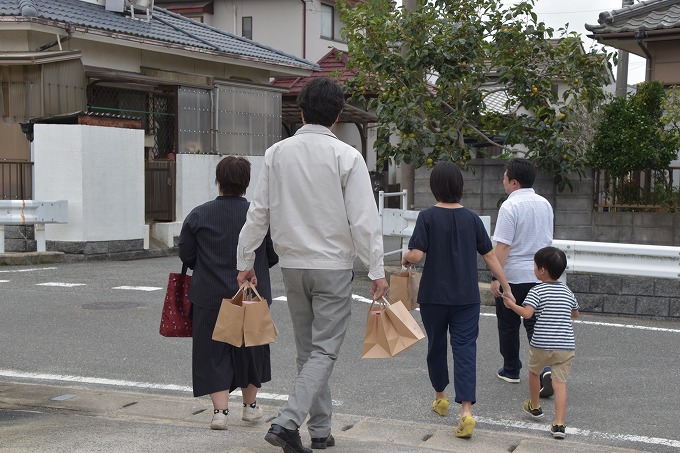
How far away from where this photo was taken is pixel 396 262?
13.5 m

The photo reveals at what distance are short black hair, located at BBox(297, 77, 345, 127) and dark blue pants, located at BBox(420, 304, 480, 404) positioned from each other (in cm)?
144

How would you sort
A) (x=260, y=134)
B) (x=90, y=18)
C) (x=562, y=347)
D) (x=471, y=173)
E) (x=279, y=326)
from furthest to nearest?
(x=260, y=134)
(x=90, y=18)
(x=471, y=173)
(x=279, y=326)
(x=562, y=347)

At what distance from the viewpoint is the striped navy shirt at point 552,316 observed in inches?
218

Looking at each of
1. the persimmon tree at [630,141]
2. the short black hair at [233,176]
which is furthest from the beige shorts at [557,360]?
the persimmon tree at [630,141]

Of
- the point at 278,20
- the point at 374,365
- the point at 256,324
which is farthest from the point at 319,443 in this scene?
the point at 278,20

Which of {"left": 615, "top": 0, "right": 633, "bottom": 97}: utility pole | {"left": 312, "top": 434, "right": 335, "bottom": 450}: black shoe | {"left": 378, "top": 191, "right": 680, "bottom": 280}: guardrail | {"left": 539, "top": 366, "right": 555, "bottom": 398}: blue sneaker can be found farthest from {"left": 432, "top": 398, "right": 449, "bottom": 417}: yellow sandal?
{"left": 615, "top": 0, "right": 633, "bottom": 97}: utility pole

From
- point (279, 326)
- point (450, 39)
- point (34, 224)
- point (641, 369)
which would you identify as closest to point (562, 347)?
point (641, 369)

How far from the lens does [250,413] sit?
18.2 feet

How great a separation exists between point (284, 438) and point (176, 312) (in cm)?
138

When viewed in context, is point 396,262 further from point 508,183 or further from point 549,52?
point 508,183

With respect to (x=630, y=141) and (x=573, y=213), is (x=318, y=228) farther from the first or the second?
(x=630, y=141)

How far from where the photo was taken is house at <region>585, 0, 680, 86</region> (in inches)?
572

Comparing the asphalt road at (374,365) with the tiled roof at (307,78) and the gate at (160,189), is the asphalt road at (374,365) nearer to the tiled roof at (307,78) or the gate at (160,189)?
the gate at (160,189)

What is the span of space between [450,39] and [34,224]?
6786 mm
